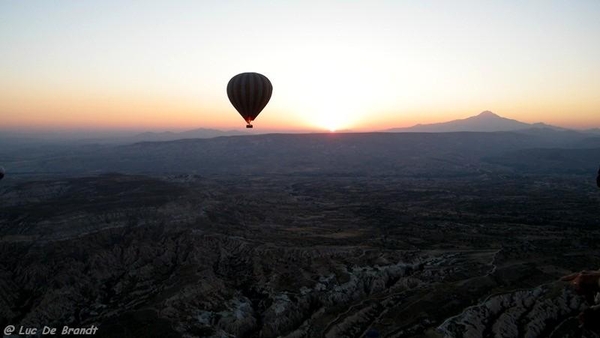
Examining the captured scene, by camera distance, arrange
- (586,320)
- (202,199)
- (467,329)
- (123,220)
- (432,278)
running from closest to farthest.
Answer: (586,320)
(467,329)
(432,278)
(123,220)
(202,199)

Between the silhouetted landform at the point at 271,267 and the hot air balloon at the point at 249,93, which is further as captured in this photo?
the silhouetted landform at the point at 271,267

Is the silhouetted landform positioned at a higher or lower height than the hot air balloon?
lower

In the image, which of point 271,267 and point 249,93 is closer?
point 249,93

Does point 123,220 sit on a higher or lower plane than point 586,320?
lower

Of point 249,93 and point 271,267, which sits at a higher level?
point 249,93

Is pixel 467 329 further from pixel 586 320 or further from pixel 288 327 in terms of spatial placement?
pixel 586 320

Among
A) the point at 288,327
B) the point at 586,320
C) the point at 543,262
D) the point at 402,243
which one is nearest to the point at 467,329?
the point at 288,327

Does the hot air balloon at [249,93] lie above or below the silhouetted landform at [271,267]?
above

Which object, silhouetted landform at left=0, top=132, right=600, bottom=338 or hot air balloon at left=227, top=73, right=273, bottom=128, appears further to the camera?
silhouetted landform at left=0, top=132, right=600, bottom=338
